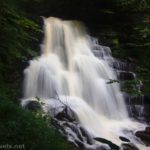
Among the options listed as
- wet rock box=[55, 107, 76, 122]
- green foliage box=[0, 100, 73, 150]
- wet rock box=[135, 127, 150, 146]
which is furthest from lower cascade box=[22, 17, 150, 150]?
green foliage box=[0, 100, 73, 150]

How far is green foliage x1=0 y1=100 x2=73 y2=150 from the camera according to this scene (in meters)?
5.71

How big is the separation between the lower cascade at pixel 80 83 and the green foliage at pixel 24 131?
300 centimetres

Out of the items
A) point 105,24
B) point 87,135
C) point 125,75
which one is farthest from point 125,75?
point 87,135

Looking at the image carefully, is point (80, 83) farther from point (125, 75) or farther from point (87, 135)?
point (87, 135)

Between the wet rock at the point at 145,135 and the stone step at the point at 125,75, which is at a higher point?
the stone step at the point at 125,75

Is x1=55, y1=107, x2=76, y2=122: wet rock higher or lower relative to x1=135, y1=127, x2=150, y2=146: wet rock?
higher

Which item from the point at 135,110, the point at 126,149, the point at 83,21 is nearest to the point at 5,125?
the point at 126,149

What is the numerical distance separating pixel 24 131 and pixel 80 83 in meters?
7.64

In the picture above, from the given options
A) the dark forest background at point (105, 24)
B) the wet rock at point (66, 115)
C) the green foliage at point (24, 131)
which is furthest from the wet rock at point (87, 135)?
the green foliage at point (24, 131)

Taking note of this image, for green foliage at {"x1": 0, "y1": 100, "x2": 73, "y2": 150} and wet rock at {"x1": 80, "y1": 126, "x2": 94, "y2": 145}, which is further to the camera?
wet rock at {"x1": 80, "y1": 126, "x2": 94, "y2": 145}

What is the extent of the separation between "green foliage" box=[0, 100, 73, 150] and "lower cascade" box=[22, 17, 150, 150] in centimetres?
300

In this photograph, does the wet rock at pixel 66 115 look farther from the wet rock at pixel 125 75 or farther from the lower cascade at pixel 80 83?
the wet rock at pixel 125 75

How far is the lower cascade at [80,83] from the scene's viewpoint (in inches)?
439

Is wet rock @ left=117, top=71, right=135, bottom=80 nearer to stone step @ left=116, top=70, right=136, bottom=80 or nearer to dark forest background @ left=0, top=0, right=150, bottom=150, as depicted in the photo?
stone step @ left=116, top=70, right=136, bottom=80
